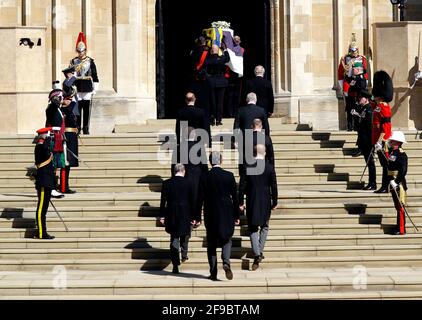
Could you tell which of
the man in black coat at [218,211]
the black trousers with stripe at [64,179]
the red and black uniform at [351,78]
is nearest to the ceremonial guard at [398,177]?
the man in black coat at [218,211]

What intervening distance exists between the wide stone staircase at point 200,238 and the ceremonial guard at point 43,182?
30 cm

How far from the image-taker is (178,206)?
1659 centimetres

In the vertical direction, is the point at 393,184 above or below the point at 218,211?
above

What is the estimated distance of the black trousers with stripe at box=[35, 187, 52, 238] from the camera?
18031 millimetres

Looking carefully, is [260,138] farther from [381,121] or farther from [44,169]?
[44,169]

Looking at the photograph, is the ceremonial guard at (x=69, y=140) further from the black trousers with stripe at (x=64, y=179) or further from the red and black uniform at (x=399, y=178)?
the red and black uniform at (x=399, y=178)

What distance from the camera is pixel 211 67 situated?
2386cm

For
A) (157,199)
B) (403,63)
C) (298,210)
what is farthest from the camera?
(403,63)

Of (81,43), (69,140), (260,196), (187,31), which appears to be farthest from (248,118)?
(187,31)

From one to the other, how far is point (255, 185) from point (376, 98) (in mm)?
4608

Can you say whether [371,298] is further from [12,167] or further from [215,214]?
[12,167]

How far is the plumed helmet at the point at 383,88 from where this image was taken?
2120 centimetres

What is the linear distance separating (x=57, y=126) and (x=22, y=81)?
14.9 feet
